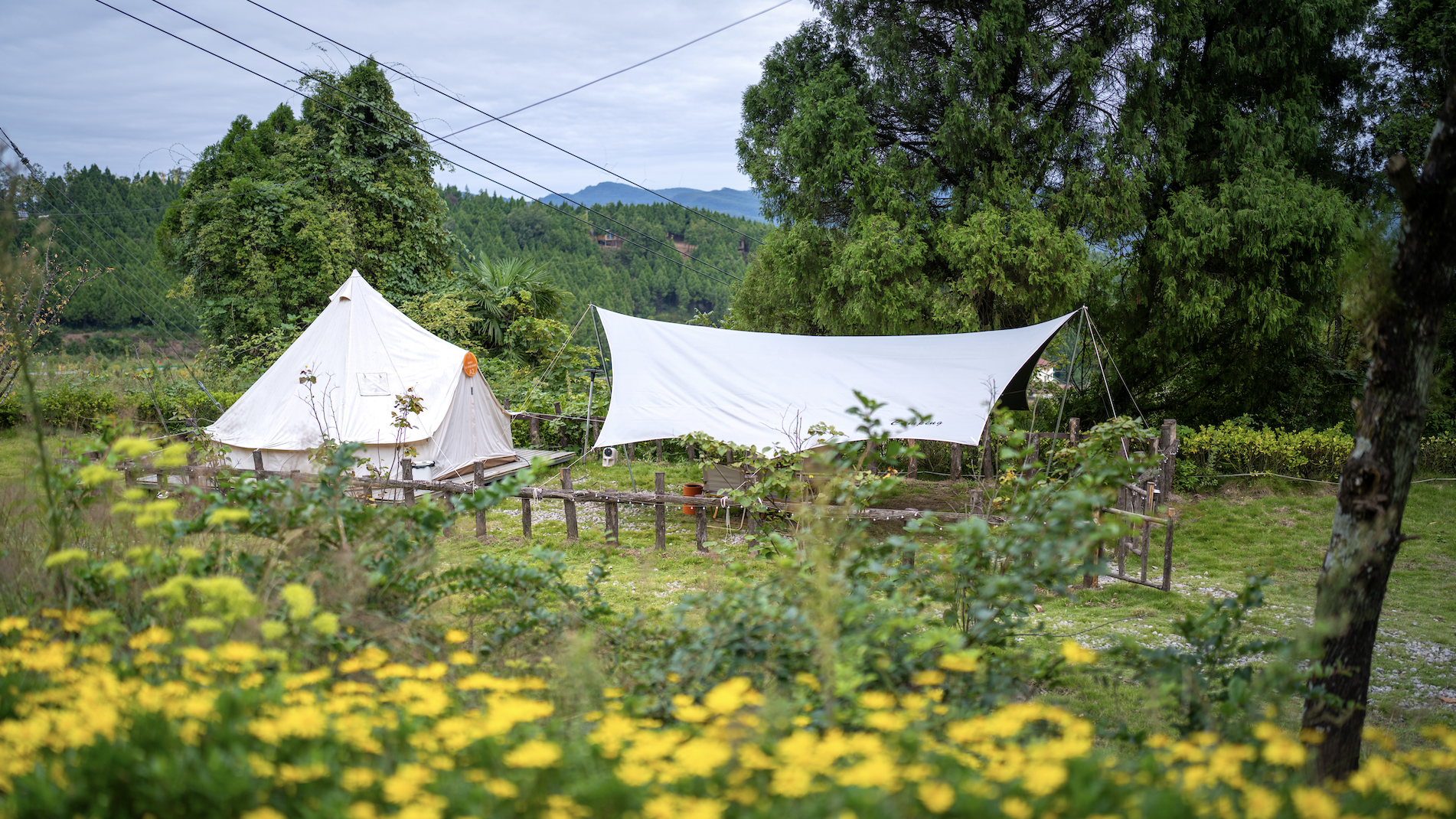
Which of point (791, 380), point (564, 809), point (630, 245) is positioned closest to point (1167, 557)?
point (791, 380)

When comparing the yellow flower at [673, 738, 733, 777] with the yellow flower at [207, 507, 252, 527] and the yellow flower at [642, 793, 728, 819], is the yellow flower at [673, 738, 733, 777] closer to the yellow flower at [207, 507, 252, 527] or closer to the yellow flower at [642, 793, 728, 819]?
the yellow flower at [642, 793, 728, 819]

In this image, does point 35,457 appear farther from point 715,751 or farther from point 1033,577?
point 1033,577

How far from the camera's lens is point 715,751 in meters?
1.31

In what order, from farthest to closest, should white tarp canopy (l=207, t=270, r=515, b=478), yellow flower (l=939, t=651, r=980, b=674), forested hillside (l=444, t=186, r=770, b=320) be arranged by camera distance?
forested hillside (l=444, t=186, r=770, b=320), white tarp canopy (l=207, t=270, r=515, b=478), yellow flower (l=939, t=651, r=980, b=674)

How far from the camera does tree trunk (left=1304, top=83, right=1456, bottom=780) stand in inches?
102

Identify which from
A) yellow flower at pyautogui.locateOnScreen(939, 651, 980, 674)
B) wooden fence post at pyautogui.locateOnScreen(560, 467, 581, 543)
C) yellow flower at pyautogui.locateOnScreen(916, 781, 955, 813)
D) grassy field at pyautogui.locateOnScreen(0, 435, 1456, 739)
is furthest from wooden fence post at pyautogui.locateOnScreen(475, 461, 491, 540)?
yellow flower at pyautogui.locateOnScreen(916, 781, 955, 813)

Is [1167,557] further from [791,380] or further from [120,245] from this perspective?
[120,245]

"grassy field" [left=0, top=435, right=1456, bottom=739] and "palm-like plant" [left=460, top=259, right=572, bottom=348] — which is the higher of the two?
"palm-like plant" [left=460, top=259, right=572, bottom=348]

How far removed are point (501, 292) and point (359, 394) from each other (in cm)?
652

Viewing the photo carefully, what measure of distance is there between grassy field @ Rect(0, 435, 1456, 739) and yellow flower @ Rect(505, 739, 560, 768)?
1.60 m

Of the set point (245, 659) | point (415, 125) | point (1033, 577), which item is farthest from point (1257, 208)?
point (415, 125)

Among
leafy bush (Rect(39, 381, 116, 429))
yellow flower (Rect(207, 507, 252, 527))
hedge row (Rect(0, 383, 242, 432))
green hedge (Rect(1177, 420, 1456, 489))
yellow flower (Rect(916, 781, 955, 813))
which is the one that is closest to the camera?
yellow flower (Rect(916, 781, 955, 813))

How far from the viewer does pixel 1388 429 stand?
A: 267cm

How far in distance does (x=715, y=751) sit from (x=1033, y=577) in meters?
1.48
